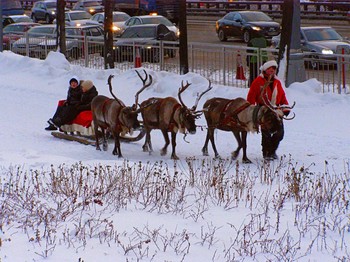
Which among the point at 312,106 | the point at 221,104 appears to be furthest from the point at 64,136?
the point at 312,106

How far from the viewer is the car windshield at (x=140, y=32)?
113 feet

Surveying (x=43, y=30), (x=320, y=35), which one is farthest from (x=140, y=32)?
(x=320, y=35)

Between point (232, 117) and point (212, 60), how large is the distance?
29.1 ft

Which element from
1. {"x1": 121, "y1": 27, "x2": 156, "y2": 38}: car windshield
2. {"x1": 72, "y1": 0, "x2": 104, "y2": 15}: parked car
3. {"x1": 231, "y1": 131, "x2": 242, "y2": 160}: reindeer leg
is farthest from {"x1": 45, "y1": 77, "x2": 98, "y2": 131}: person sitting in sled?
{"x1": 72, "y1": 0, "x2": 104, "y2": 15}: parked car

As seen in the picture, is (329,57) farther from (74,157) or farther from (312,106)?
(74,157)

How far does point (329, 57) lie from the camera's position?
22328mm

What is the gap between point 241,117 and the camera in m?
15.2

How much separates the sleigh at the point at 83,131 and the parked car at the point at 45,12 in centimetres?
4222

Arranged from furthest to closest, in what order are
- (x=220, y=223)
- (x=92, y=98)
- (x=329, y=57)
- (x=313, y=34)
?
1. (x=313, y=34)
2. (x=329, y=57)
3. (x=92, y=98)
4. (x=220, y=223)

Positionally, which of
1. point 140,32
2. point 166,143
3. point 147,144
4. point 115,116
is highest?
point 140,32

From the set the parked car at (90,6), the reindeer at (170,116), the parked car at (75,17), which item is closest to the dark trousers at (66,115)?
the reindeer at (170,116)

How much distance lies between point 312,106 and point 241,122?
5.41 metres

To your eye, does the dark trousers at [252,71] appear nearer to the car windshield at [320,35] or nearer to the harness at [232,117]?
the harness at [232,117]

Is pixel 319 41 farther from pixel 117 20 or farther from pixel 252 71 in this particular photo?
pixel 117 20
